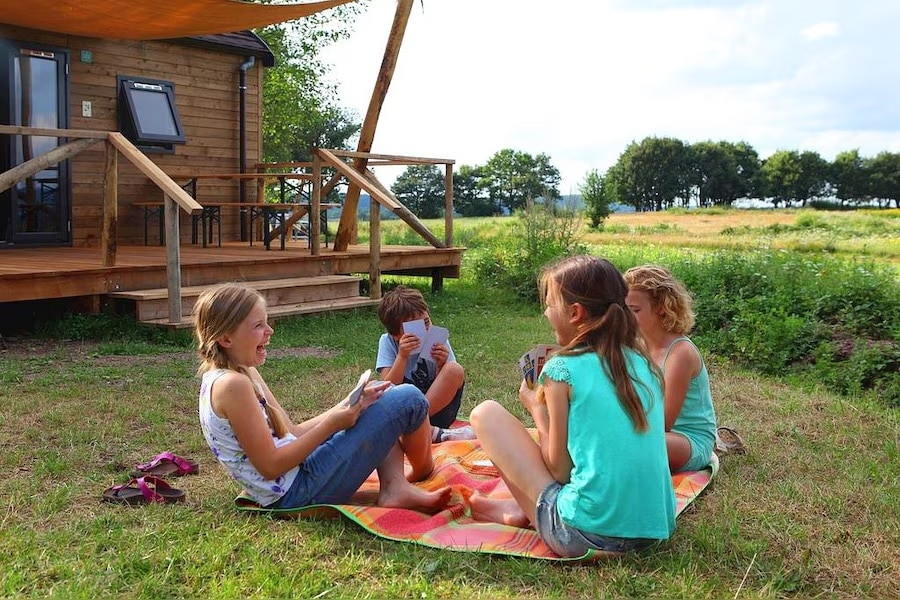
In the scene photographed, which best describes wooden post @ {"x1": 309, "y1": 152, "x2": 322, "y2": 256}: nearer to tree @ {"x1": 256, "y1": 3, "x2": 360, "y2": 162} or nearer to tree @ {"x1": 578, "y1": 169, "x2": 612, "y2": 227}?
tree @ {"x1": 578, "y1": 169, "x2": 612, "y2": 227}

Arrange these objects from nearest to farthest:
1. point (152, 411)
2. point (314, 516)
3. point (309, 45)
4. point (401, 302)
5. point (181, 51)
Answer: point (314, 516) < point (401, 302) < point (152, 411) < point (181, 51) < point (309, 45)

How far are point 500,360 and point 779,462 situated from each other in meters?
2.95

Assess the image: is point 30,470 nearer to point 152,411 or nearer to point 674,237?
point 152,411

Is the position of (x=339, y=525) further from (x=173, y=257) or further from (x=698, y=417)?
(x=173, y=257)

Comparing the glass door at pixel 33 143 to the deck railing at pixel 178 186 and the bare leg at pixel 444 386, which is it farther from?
the bare leg at pixel 444 386

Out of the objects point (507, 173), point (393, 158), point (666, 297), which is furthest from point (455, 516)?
point (507, 173)

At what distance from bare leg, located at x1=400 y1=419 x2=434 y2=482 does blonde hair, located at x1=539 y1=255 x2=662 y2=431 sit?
3.02 feet

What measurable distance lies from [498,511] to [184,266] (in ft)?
18.0

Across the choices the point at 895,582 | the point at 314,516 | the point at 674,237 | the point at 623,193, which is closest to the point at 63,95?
the point at 314,516

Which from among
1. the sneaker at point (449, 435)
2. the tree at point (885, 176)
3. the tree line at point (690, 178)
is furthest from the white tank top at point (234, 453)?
the tree at point (885, 176)

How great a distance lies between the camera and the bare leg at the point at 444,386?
4.25 metres

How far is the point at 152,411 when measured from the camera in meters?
4.90

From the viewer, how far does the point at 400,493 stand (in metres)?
3.33

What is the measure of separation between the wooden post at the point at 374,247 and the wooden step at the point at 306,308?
265mm
